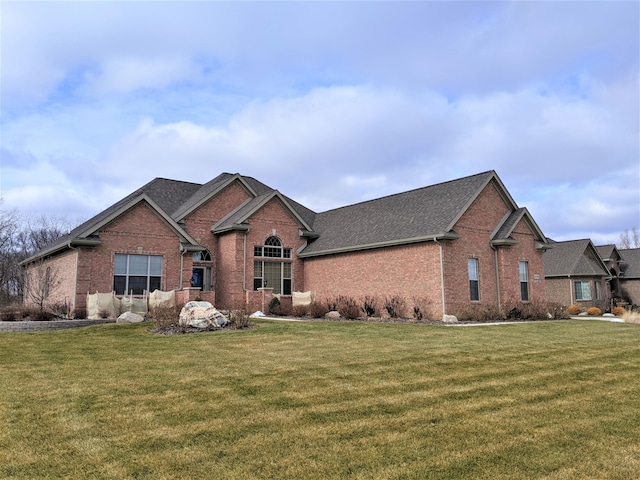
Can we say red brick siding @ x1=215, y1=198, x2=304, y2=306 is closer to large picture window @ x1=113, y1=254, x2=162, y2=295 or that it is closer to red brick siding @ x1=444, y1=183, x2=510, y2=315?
large picture window @ x1=113, y1=254, x2=162, y2=295

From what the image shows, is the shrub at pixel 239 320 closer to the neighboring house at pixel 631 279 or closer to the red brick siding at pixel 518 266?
the red brick siding at pixel 518 266

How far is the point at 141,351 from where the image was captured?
39.9 ft

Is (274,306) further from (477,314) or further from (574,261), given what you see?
(574,261)

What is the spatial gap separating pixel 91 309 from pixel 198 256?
7.70 meters

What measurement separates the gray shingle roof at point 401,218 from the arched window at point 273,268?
4.21 ft

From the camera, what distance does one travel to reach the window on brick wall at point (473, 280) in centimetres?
2374

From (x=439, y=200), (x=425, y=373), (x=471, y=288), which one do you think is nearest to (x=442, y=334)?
(x=425, y=373)

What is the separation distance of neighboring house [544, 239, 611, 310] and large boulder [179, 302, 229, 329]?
28442 millimetres

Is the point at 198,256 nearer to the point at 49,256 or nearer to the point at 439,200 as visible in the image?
the point at 49,256

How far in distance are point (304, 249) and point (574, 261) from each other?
22.4 meters

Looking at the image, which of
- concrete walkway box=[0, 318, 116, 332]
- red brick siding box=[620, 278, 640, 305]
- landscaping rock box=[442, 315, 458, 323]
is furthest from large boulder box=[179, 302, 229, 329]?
red brick siding box=[620, 278, 640, 305]

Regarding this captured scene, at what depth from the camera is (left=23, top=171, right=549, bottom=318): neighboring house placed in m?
22.5

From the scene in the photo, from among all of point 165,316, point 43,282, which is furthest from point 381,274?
point 43,282

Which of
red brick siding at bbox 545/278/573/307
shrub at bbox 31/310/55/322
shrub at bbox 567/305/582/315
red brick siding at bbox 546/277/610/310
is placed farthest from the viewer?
red brick siding at bbox 545/278/573/307
